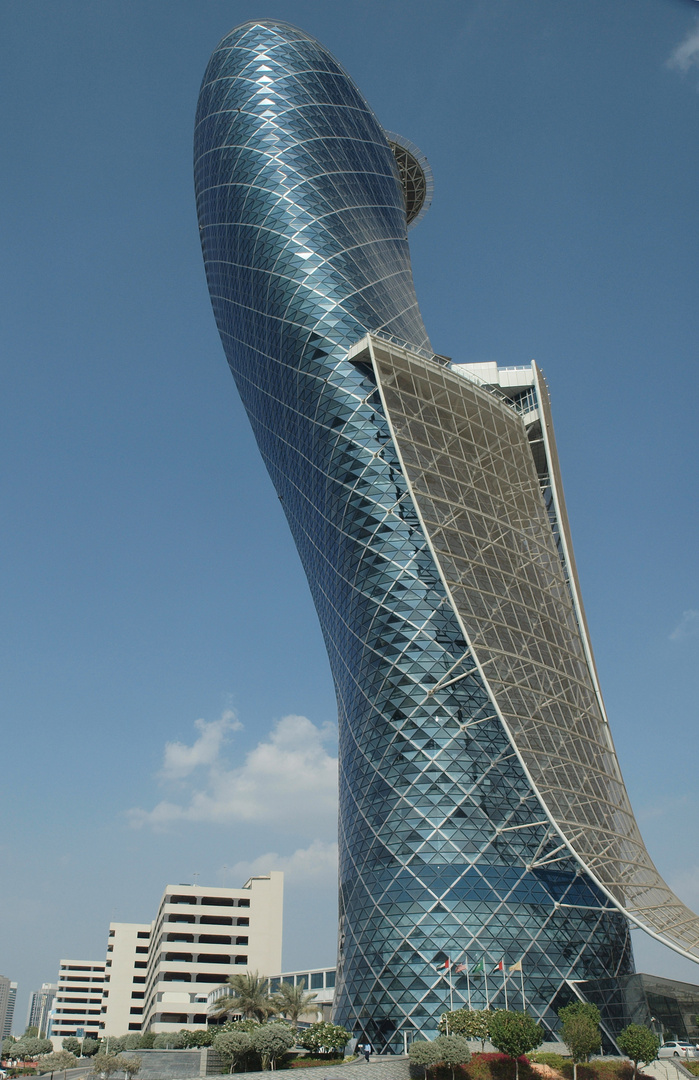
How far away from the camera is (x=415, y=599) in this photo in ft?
189

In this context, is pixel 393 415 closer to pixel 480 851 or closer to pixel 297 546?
pixel 297 546

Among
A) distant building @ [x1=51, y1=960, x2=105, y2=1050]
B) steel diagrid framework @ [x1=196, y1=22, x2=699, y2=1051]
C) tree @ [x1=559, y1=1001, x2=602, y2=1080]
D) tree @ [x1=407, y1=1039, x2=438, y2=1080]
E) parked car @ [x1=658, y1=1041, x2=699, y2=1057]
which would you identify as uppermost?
steel diagrid framework @ [x1=196, y1=22, x2=699, y2=1051]

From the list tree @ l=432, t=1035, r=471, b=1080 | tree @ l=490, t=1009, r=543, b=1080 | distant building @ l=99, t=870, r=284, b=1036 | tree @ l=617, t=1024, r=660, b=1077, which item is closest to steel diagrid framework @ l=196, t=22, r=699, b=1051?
tree @ l=617, t=1024, r=660, b=1077

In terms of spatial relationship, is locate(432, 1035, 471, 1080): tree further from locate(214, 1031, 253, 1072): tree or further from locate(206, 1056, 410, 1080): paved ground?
locate(214, 1031, 253, 1072): tree

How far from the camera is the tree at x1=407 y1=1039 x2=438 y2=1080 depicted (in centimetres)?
3428

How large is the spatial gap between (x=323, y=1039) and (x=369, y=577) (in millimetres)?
28707

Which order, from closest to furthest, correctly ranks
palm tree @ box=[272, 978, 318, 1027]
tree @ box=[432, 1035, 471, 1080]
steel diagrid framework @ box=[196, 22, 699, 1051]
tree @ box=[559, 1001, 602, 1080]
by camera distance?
tree @ box=[432, 1035, 471, 1080] → tree @ box=[559, 1001, 602, 1080] → steel diagrid framework @ box=[196, 22, 699, 1051] → palm tree @ box=[272, 978, 318, 1027]

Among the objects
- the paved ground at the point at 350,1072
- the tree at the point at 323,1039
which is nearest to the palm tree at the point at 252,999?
the tree at the point at 323,1039

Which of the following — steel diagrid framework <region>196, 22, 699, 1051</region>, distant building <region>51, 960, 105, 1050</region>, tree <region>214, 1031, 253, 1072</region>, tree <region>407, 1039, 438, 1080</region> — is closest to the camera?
tree <region>407, 1039, 438, 1080</region>

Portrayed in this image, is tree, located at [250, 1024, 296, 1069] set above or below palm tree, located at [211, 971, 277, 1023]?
below

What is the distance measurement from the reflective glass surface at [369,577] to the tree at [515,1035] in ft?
38.0

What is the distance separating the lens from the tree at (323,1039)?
1633 inches

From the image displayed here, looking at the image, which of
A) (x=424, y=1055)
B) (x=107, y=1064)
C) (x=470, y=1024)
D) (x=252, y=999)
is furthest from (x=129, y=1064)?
(x=470, y=1024)

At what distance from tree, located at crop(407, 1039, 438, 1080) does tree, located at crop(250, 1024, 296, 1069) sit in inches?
258
